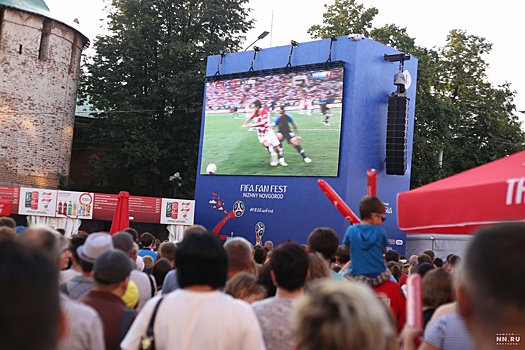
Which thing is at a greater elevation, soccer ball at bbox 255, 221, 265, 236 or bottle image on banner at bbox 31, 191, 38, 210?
bottle image on banner at bbox 31, 191, 38, 210

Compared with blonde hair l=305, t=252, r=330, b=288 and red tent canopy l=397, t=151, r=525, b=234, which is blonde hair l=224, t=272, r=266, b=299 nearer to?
blonde hair l=305, t=252, r=330, b=288

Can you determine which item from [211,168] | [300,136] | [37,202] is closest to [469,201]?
[300,136]

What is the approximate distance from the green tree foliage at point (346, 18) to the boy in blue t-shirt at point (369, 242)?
2879 cm

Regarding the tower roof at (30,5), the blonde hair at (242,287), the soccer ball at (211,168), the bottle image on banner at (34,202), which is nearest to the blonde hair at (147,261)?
the blonde hair at (242,287)

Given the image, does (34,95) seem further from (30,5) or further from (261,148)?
(261,148)

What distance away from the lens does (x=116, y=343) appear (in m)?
4.18

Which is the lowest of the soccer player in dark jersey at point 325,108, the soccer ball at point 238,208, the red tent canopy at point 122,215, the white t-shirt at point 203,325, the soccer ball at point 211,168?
the white t-shirt at point 203,325

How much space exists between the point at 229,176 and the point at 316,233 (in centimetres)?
1812

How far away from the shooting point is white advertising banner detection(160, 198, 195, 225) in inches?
981

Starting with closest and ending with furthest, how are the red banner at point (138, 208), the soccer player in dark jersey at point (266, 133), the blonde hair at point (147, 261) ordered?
the blonde hair at point (147, 261)
the soccer player in dark jersey at point (266, 133)
the red banner at point (138, 208)

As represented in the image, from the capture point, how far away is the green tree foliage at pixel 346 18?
3375cm

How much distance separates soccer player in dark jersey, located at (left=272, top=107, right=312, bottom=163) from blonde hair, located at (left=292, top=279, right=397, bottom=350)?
1942 cm

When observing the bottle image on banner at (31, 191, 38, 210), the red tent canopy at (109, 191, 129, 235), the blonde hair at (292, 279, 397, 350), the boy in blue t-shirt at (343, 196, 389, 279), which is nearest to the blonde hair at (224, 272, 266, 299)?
the boy in blue t-shirt at (343, 196, 389, 279)

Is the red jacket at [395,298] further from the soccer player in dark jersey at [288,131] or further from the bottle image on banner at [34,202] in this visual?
the bottle image on banner at [34,202]
